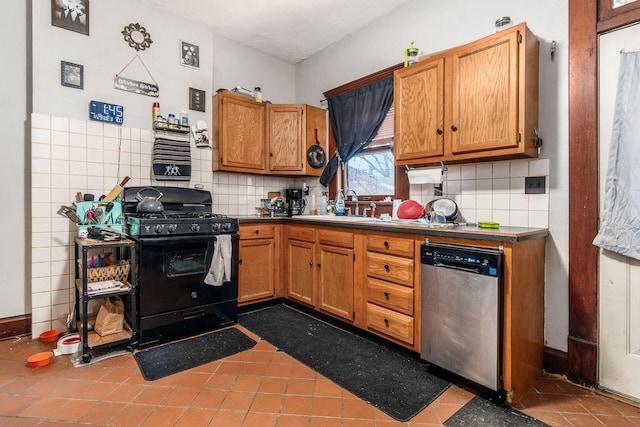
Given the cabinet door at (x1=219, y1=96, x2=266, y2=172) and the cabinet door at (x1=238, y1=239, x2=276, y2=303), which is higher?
the cabinet door at (x1=219, y1=96, x2=266, y2=172)

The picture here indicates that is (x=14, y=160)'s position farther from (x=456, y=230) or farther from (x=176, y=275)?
(x=456, y=230)

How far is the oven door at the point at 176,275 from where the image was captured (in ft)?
7.71

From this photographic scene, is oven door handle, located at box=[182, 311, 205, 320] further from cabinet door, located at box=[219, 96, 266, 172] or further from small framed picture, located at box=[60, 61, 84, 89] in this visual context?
small framed picture, located at box=[60, 61, 84, 89]

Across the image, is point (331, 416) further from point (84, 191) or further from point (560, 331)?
point (84, 191)

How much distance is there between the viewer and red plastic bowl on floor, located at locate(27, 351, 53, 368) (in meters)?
2.04

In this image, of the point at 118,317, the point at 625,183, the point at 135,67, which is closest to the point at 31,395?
the point at 118,317

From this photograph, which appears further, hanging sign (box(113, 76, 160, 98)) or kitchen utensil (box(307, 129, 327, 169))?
kitchen utensil (box(307, 129, 327, 169))

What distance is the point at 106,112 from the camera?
8.99 feet

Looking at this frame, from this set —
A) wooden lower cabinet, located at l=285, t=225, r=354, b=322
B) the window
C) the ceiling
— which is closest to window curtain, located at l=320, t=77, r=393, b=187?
the window

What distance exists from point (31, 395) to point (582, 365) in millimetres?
3153

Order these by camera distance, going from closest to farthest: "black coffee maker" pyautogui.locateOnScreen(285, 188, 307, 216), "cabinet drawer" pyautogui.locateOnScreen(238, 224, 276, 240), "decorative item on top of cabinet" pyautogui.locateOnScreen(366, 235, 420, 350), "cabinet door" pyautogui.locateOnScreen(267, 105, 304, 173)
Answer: "decorative item on top of cabinet" pyautogui.locateOnScreen(366, 235, 420, 350)
"cabinet drawer" pyautogui.locateOnScreen(238, 224, 276, 240)
"cabinet door" pyautogui.locateOnScreen(267, 105, 304, 173)
"black coffee maker" pyautogui.locateOnScreen(285, 188, 307, 216)

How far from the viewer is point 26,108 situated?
8.32ft

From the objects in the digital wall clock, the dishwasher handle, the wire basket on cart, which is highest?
the digital wall clock

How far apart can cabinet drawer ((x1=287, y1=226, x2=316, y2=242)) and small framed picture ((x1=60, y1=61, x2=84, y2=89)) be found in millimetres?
2144
